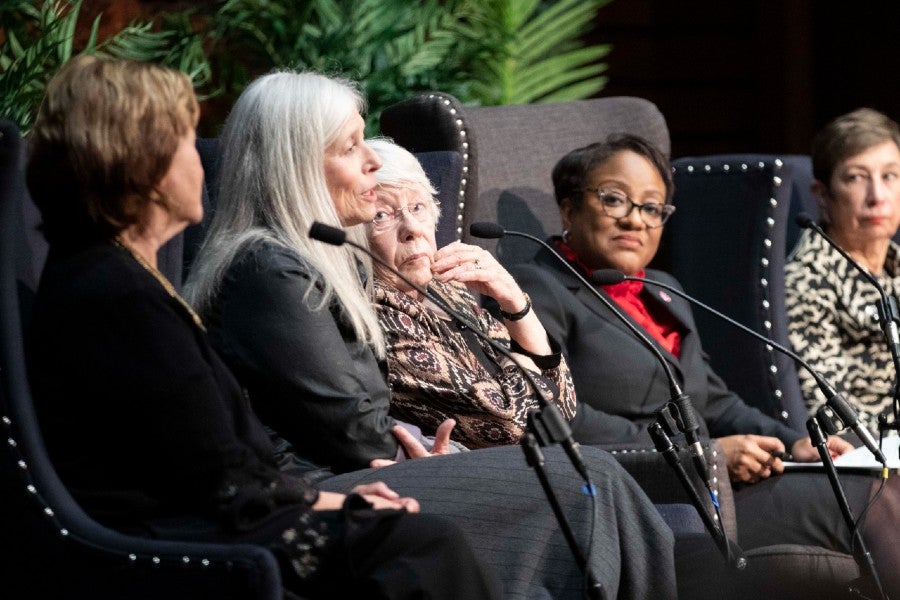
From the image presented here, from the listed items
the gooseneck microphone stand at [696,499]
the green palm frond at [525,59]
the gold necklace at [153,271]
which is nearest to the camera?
the gold necklace at [153,271]

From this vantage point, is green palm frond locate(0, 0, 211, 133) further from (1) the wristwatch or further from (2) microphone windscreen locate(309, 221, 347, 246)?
(2) microphone windscreen locate(309, 221, 347, 246)

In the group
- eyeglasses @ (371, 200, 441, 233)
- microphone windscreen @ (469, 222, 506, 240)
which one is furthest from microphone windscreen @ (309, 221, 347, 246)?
eyeglasses @ (371, 200, 441, 233)

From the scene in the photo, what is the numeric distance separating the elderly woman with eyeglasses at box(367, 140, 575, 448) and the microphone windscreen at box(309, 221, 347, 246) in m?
0.63

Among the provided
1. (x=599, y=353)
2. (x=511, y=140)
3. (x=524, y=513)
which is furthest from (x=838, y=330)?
(x=524, y=513)

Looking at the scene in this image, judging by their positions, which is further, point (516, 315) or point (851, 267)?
point (851, 267)

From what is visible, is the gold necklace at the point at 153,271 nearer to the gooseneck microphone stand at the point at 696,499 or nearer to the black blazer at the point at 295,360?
the black blazer at the point at 295,360

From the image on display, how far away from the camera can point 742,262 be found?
4.07 m

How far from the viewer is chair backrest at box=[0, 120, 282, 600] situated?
6.42ft

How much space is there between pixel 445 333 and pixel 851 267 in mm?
1524

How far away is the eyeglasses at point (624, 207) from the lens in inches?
144

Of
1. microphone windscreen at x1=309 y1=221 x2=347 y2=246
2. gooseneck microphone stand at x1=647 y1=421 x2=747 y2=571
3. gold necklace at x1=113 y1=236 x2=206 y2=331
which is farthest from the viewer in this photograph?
gooseneck microphone stand at x1=647 y1=421 x2=747 y2=571

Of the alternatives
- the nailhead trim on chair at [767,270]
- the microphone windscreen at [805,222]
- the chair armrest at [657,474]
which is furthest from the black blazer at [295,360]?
the nailhead trim on chair at [767,270]

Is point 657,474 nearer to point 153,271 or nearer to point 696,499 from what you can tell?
point 696,499

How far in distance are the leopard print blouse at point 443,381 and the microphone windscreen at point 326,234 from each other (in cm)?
63
